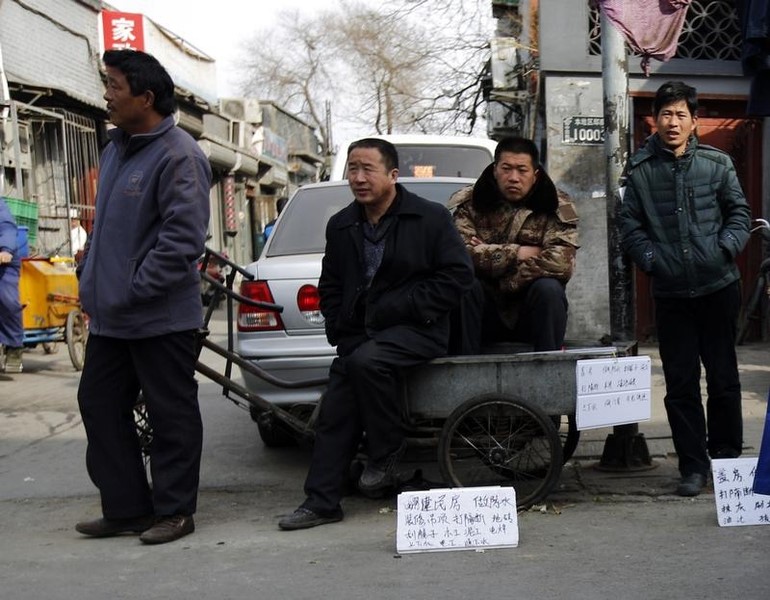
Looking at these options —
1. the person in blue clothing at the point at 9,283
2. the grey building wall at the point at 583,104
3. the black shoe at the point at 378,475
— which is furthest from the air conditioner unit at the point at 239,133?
the black shoe at the point at 378,475

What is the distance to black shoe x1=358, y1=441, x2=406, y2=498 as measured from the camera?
5211 mm

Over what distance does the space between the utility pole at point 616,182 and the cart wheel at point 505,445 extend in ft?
2.70

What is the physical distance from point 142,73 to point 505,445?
2392 millimetres

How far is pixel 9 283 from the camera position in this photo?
10.3m

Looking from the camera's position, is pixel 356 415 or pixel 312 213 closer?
pixel 356 415

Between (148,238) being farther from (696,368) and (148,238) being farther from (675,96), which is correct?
(696,368)

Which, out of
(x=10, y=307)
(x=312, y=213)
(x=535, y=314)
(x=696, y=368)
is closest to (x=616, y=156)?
(x=535, y=314)

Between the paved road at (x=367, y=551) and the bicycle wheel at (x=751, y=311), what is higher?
the bicycle wheel at (x=751, y=311)

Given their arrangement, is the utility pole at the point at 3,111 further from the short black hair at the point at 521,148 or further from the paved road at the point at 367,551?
the short black hair at the point at 521,148

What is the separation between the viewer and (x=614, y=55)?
6340 millimetres

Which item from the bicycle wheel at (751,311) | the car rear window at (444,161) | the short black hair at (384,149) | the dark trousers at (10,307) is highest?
the car rear window at (444,161)

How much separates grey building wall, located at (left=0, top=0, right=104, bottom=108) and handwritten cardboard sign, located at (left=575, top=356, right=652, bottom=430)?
1304 cm

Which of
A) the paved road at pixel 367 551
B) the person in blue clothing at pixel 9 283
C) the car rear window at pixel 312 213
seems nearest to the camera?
the paved road at pixel 367 551

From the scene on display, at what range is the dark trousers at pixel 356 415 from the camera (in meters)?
5.13
